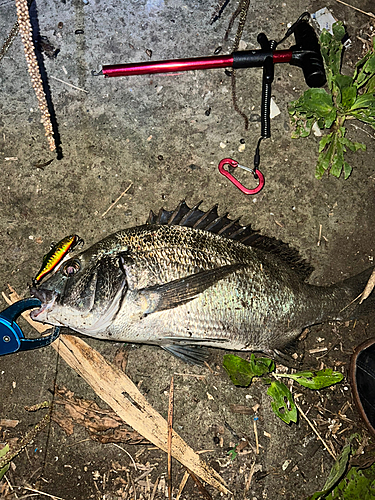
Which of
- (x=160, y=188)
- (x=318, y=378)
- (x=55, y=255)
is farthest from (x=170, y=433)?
(x=160, y=188)

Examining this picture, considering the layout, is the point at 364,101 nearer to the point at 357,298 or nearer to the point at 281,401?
the point at 357,298

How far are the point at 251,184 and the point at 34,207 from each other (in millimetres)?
1910

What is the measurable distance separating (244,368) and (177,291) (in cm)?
95

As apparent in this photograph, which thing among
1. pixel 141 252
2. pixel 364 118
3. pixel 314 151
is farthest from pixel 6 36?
pixel 364 118

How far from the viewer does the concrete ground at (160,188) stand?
329cm

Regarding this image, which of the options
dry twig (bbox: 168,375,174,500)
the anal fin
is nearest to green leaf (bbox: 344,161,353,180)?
the anal fin

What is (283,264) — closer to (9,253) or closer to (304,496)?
(304,496)

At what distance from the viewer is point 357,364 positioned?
3.45m

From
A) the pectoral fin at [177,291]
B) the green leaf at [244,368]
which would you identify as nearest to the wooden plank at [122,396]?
the green leaf at [244,368]

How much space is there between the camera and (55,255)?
3182mm

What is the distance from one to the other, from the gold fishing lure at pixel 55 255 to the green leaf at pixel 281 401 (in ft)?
6.57

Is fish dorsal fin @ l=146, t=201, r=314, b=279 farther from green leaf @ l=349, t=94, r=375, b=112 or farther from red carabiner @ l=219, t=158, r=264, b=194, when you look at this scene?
green leaf @ l=349, t=94, r=375, b=112

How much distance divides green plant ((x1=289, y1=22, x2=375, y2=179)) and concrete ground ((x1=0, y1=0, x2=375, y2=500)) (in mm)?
120

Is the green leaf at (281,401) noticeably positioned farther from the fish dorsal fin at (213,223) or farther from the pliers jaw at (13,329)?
the pliers jaw at (13,329)
